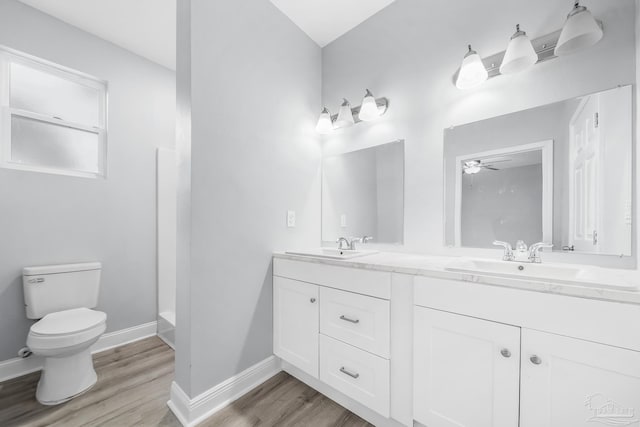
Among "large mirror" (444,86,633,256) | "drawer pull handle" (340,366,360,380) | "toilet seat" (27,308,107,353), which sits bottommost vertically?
"drawer pull handle" (340,366,360,380)

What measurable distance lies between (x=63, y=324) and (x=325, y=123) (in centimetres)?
221

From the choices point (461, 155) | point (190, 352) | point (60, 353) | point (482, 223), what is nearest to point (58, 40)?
point (60, 353)

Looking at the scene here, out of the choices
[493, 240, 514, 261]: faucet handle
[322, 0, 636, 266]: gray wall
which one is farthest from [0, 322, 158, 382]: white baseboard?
[493, 240, 514, 261]: faucet handle

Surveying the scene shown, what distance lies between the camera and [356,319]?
4.39 feet

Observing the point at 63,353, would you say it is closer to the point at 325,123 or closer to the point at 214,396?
the point at 214,396

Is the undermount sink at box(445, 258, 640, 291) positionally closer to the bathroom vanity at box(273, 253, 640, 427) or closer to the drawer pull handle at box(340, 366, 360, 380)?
the bathroom vanity at box(273, 253, 640, 427)

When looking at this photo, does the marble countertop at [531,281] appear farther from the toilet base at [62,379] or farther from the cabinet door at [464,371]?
the toilet base at [62,379]

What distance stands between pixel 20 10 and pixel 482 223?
3389 millimetres

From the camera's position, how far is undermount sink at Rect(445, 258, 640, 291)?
2.72 ft

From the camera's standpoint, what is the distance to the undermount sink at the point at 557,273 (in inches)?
32.7

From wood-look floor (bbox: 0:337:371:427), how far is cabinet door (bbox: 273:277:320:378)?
176 mm

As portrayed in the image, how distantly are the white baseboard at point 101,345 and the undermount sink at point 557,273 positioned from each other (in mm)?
2610

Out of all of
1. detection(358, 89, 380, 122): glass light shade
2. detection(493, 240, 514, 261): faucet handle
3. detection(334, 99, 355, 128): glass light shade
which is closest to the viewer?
detection(493, 240, 514, 261): faucet handle

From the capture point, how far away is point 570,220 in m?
1.24
